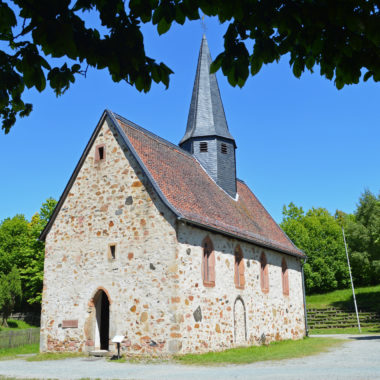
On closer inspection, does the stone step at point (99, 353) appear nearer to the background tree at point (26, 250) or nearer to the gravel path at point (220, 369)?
the gravel path at point (220, 369)

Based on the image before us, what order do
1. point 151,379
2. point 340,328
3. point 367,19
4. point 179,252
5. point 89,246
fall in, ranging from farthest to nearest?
point 340,328 → point 89,246 → point 179,252 → point 151,379 → point 367,19

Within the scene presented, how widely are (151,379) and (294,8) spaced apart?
29.3 ft

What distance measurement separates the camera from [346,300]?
42656mm

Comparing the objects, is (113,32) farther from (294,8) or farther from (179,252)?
(179,252)

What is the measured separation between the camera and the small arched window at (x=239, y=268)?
18.5 metres

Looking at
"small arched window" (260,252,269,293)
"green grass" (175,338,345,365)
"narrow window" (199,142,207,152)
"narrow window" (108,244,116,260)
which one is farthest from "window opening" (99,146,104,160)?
"small arched window" (260,252,269,293)

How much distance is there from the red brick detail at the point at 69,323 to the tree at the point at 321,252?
3700 centimetres

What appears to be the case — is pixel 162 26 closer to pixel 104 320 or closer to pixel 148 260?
pixel 148 260

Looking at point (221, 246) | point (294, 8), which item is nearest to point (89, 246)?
point (221, 246)

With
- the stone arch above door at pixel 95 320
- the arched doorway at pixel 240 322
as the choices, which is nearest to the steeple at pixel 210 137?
the arched doorway at pixel 240 322

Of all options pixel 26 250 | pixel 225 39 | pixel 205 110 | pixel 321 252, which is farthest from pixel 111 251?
pixel 321 252

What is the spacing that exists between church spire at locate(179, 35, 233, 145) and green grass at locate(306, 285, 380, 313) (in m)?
22.0

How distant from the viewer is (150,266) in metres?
15.4

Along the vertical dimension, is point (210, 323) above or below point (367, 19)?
below
